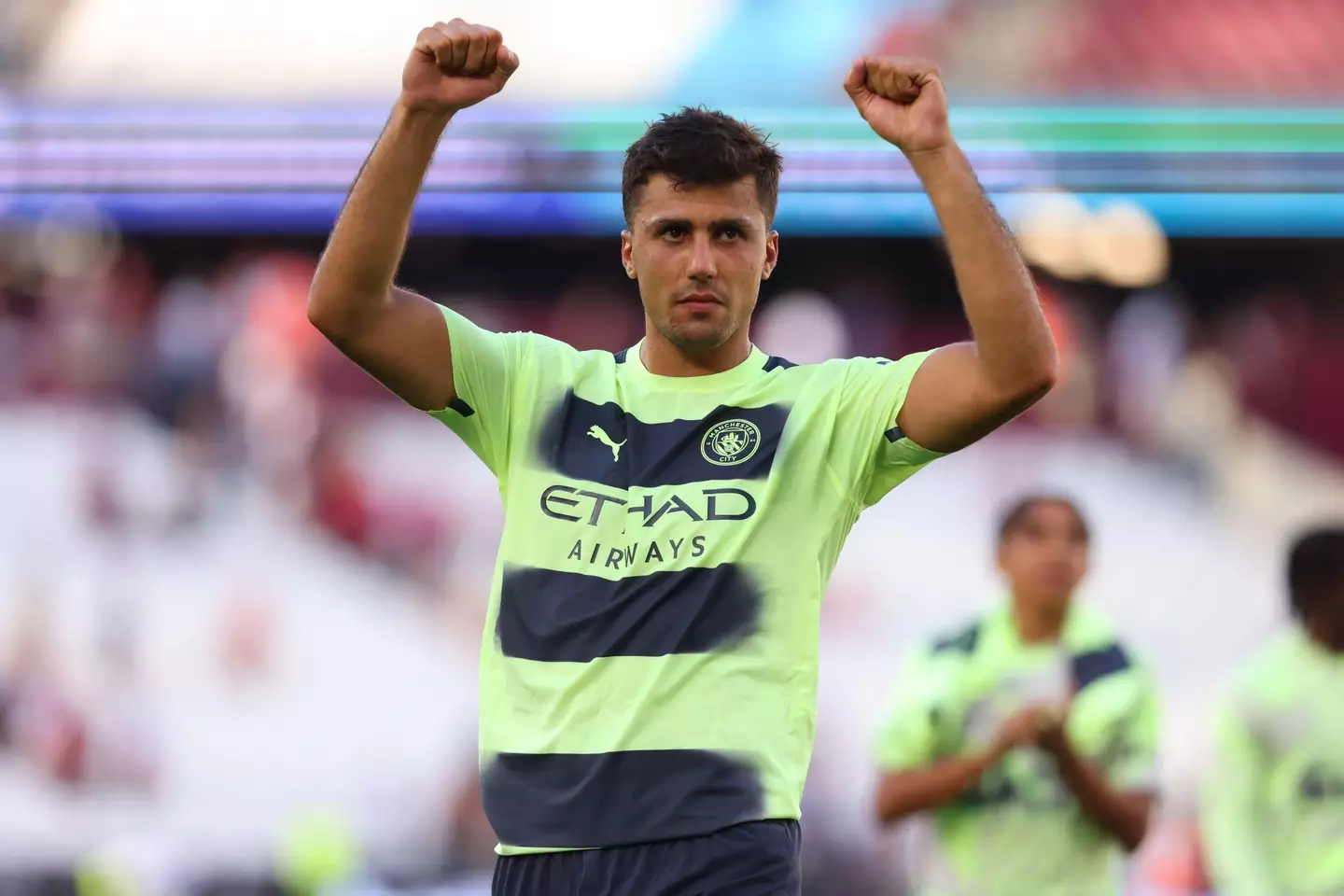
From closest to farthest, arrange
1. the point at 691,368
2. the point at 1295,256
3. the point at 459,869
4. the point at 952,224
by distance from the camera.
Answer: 1. the point at 952,224
2. the point at 691,368
3. the point at 459,869
4. the point at 1295,256

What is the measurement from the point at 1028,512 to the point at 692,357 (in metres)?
2.27

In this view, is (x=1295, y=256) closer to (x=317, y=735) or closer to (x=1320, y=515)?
(x=1320, y=515)

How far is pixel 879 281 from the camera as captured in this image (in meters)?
9.68

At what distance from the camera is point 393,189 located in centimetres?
290

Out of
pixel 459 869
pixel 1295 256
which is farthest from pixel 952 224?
pixel 1295 256

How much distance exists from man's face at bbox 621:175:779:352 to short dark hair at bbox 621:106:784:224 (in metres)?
0.02

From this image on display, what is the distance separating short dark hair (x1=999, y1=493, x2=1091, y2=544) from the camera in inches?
201

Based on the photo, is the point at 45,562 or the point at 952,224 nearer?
the point at 952,224

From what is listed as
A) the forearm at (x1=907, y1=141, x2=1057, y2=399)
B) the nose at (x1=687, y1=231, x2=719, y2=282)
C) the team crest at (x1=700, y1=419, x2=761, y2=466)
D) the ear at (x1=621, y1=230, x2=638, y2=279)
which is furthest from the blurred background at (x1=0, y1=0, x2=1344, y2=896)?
the forearm at (x1=907, y1=141, x2=1057, y2=399)

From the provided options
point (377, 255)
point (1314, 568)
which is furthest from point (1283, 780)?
point (377, 255)

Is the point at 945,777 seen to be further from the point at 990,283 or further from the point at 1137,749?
the point at 990,283

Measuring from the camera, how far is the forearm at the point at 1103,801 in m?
4.69

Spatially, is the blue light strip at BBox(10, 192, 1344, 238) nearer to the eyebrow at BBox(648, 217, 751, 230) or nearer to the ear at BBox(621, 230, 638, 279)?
the ear at BBox(621, 230, 638, 279)

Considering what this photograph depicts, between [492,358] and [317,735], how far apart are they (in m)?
6.78
